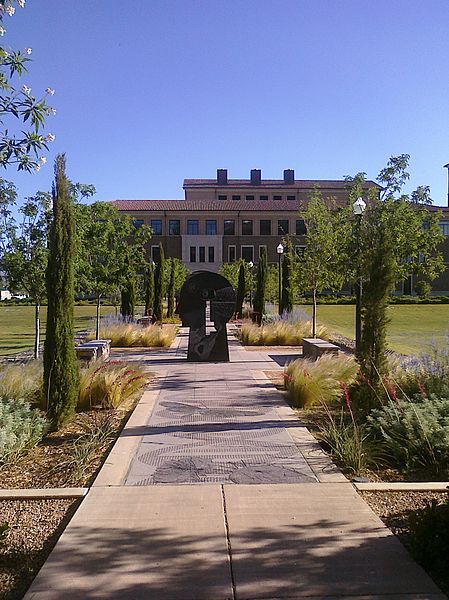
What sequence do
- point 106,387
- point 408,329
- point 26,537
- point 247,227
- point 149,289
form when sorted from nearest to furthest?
point 26,537
point 106,387
point 408,329
point 149,289
point 247,227

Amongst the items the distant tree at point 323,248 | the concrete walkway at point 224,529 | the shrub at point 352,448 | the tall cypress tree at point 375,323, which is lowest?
the concrete walkway at point 224,529

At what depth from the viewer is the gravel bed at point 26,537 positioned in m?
3.80

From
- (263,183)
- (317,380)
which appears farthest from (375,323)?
(263,183)

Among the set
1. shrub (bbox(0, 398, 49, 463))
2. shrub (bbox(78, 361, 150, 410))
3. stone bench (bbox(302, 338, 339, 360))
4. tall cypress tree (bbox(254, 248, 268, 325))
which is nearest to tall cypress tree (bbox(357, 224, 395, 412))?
shrub (bbox(78, 361, 150, 410))

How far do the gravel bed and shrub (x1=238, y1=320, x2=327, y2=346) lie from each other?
16120 mm

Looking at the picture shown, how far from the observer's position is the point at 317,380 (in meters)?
9.80

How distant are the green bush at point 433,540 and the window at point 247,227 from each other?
229 ft

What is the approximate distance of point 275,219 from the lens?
237 ft

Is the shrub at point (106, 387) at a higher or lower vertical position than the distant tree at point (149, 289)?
lower

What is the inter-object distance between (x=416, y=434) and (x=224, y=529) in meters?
2.92

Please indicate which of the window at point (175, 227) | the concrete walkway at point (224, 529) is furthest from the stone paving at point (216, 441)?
the window at point (175, 227)

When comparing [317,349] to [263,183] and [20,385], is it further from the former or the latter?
[263,183]

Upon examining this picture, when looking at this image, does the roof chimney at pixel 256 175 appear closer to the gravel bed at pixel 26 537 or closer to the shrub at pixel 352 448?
the shrub at pixel 352 448

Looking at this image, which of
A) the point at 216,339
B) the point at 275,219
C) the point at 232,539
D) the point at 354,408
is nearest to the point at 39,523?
the point at 232,539
